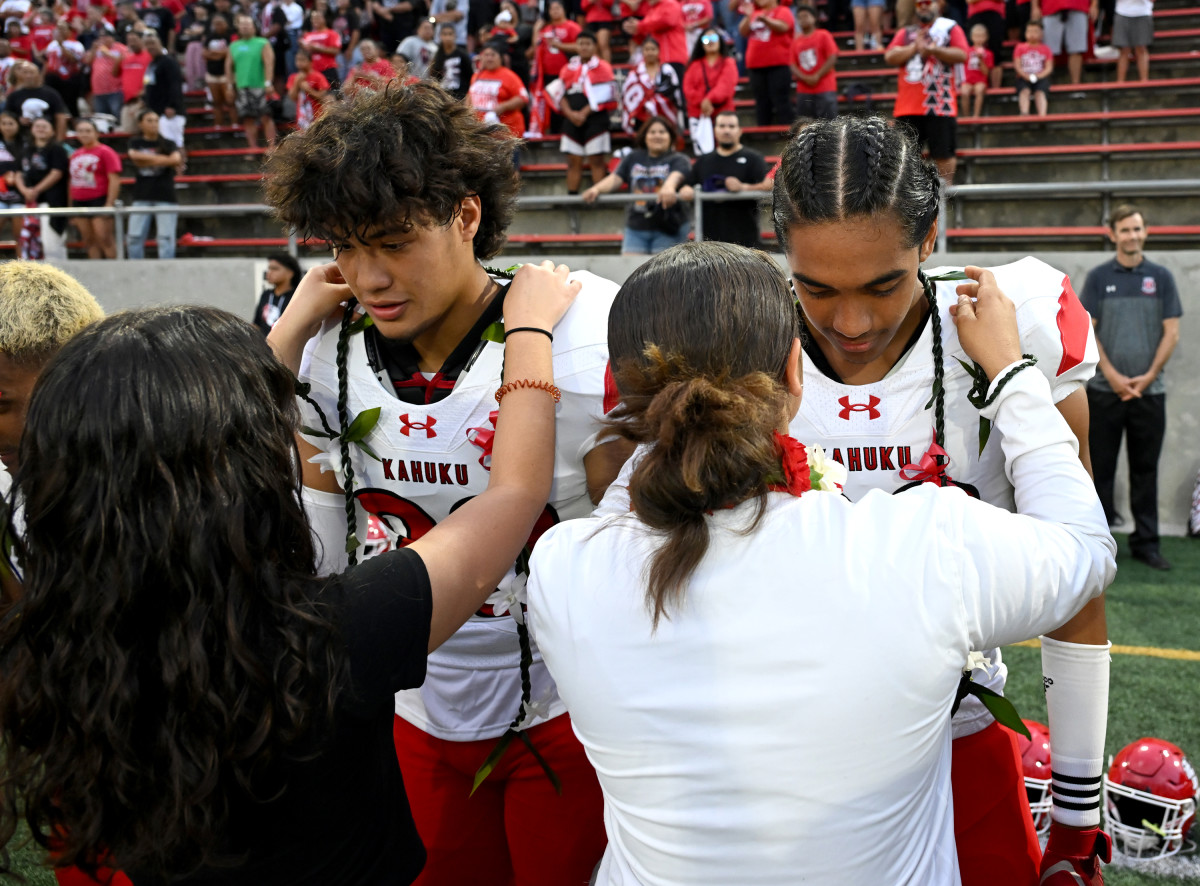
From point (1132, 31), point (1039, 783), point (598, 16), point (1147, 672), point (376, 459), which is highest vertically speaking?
point (598, 16)

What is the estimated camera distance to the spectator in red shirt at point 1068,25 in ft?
31.8

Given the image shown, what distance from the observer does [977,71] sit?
9711 mm

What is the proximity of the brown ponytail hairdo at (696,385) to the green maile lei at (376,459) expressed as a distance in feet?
1.99

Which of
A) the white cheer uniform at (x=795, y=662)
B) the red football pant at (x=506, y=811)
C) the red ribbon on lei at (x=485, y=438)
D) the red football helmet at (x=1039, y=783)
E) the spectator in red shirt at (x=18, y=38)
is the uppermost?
the spectator in red shirt at (x=18, y=38)

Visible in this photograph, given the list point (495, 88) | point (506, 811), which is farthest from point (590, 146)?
point (506, 811)

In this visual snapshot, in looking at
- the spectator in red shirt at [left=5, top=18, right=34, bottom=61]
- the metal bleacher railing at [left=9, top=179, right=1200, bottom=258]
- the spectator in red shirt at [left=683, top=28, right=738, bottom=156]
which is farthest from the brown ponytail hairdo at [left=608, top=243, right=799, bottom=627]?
the spectator in red shirt at [left=5, top=18, right=34, bottom=61]

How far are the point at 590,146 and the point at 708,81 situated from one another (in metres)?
1.15

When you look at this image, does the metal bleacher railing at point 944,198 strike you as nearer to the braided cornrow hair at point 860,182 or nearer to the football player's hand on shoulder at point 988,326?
the braided cornrow hair at point 860,182

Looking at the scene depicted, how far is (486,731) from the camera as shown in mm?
2072

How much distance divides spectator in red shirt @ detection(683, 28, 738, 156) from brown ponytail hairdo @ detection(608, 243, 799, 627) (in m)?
7.80

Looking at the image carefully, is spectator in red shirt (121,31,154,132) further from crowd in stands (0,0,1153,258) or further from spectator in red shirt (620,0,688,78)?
spectator in red shirt (620,0,688,78)

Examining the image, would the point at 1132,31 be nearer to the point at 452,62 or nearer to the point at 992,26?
the point at 992,26

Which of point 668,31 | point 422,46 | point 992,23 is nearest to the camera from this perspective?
point 668,31

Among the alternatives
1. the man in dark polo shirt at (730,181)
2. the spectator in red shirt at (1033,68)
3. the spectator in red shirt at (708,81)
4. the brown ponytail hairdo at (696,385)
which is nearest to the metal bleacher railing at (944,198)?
the man in dark polo shirt at (730,181)
